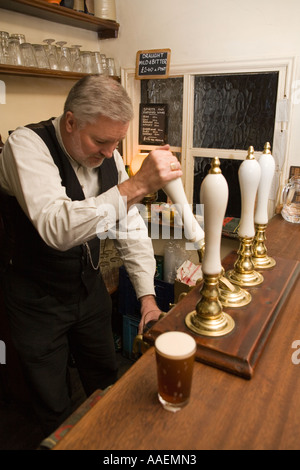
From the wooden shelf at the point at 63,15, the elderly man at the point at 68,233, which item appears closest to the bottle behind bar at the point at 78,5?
the wooden shelf at the point at 63,15

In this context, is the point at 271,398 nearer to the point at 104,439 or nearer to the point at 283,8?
the point at 104,439

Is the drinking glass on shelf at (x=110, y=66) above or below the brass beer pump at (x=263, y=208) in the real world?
above

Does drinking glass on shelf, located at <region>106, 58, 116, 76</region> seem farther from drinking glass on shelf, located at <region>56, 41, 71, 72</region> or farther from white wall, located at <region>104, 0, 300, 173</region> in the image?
drinking glass on shelf, located at <region>56, 41, 71, 72</region>

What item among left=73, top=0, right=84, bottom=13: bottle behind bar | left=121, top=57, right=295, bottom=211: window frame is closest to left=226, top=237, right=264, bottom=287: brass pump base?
left=121, top=57, right=295, bottom=211: window frame

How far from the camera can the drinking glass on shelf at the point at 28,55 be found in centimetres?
235

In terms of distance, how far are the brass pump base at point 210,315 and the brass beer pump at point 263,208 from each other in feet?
1.34

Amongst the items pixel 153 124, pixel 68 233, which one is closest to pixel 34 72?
pixel 153 124

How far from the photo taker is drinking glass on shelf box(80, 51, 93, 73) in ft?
9.05

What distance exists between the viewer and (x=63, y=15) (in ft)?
8.53

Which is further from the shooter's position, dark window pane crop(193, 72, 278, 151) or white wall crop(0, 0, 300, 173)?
dark window pane crop(193, 72, 278, 151)

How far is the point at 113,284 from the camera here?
286 cm

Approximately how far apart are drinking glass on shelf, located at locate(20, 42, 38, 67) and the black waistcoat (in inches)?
43.7

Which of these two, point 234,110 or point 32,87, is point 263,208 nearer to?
point 234,110

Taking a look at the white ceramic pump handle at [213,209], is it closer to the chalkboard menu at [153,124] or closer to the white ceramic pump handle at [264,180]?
the white ceramic pump handle at [264,180]
